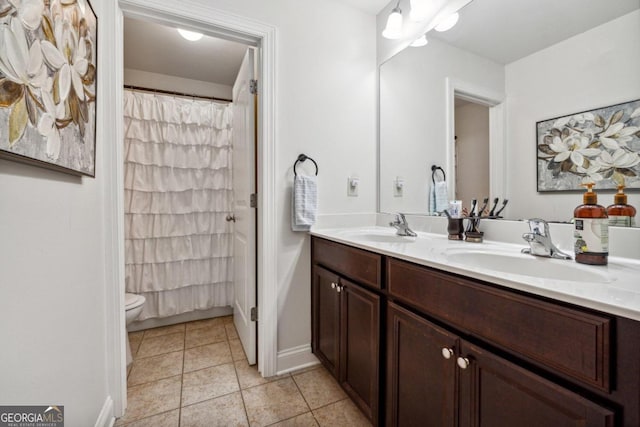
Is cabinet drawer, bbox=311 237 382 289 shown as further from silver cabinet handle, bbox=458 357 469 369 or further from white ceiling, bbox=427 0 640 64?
white ceiling, bbox=427 0 640 64

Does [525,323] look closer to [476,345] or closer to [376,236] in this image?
[476,345]

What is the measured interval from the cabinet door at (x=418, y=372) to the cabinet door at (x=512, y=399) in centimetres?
5

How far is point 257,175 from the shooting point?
5.70ft

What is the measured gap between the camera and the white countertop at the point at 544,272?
551 mm

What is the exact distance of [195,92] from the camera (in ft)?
9.23

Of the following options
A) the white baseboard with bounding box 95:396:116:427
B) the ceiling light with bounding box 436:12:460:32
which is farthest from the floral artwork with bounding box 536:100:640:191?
the white baseboard with bounding box 95:396:116:427

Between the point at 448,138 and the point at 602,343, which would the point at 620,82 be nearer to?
the point at 448,138

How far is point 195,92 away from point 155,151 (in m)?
0.85

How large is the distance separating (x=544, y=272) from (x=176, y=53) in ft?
9.51

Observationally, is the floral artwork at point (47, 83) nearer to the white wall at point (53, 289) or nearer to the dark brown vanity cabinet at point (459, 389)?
the white wall at point (53, 289)

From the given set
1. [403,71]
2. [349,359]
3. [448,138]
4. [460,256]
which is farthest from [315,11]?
[349,359]

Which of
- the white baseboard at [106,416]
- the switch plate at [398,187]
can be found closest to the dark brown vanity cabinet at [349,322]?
the switch plate at [398,187]

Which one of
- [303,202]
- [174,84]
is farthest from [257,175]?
[174,84]

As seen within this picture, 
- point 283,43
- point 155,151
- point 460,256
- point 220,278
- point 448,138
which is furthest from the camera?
point 220,278
